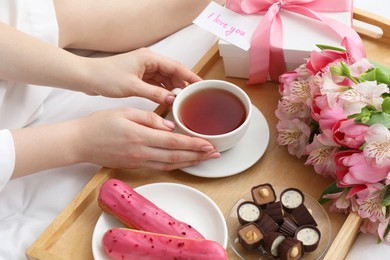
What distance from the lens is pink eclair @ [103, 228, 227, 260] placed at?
35.8 inches

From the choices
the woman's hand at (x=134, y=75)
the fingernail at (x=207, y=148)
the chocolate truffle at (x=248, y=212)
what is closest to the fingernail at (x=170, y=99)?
the woman's hand at (x=134, y=75)

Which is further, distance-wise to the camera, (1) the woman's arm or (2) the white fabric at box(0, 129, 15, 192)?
(1) the woman's arm

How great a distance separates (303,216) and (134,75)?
1.24 ft

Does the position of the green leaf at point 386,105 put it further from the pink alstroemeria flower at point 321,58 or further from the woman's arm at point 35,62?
the woman's arm at point 35,62

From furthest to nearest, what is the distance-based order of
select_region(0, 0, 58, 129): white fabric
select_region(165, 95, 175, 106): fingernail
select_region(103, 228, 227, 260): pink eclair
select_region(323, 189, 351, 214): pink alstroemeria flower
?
select_region(0, 0, 58, 129): white fabric
select_region(165, 95, 175, 106): fingernail
select_region(323, 189, 351, 214): pink alstroemeria flower
select_region(103, 228, 227, 260): pink eclair

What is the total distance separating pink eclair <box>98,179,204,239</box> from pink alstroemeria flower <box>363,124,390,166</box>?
0.90 feet

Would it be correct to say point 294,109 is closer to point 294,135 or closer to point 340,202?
point 294,135

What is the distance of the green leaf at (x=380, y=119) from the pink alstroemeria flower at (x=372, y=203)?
93 mm

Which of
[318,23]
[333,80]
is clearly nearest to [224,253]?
[333,80]

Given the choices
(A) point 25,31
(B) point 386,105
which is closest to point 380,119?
(B) point 386,105

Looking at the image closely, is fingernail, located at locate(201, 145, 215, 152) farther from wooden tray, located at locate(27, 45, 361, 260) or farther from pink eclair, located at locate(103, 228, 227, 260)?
pink eclair, located at locate(103, 228, 227, 260)

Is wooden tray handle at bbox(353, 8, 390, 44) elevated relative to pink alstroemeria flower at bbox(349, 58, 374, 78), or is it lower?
lower

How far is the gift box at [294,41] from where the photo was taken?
47.0 inches

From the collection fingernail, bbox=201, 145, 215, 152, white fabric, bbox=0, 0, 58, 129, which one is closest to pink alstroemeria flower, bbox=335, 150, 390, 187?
fingernail, bbox=201, 145, 215, 152
